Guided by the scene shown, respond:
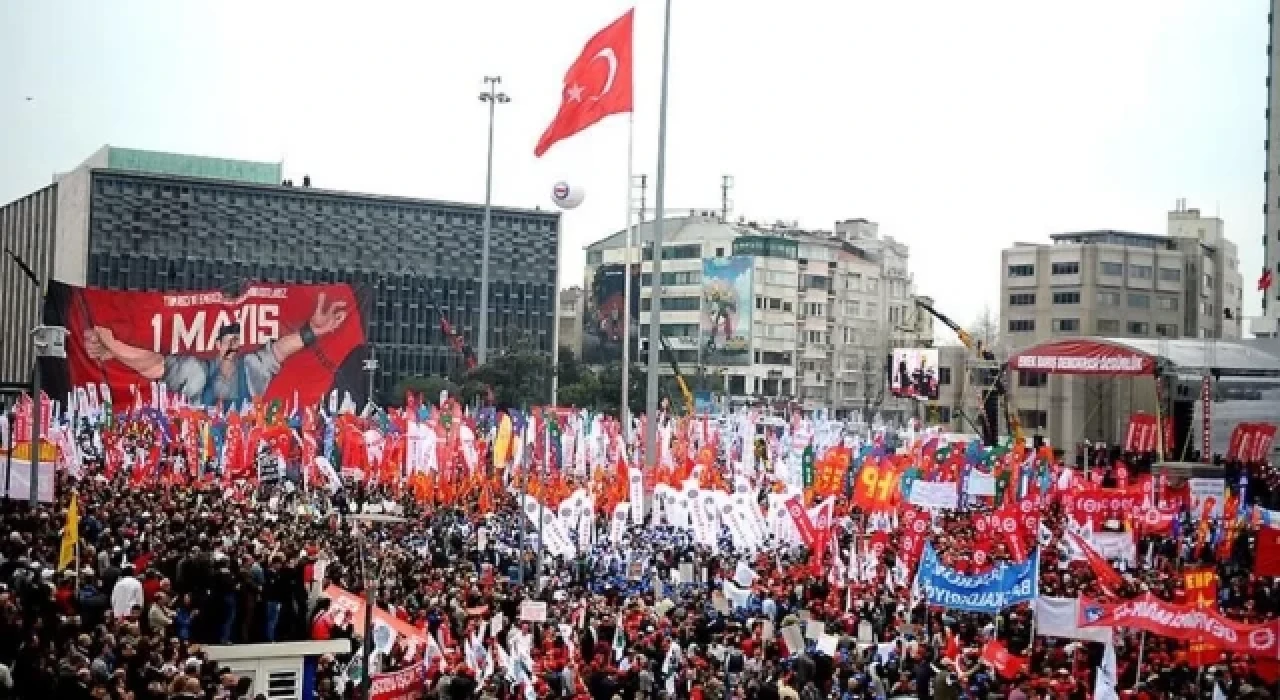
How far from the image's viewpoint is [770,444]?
49375mm

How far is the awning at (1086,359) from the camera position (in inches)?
1820

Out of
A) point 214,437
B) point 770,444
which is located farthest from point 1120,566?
point 770,444

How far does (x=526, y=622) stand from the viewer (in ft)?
61.9

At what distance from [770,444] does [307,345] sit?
2470 centimetres

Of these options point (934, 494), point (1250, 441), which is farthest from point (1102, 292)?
point (934, 494)

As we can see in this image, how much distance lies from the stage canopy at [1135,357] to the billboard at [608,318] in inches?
2243

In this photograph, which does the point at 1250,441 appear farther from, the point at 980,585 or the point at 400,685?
the point at 400,685

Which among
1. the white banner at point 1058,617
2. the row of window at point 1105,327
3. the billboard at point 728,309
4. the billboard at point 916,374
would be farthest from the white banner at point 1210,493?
the billboard at point 728,309

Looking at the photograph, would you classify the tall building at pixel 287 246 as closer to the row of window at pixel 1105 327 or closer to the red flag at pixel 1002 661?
the row of window at pixel 1105 327

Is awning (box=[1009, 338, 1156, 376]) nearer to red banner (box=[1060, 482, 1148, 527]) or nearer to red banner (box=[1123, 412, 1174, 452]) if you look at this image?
red banner (box=[1123, 412, 1174, 452])

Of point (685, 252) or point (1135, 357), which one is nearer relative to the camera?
point (1135, 357)

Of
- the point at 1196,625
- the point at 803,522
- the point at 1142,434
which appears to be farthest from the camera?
the point at 1142,434

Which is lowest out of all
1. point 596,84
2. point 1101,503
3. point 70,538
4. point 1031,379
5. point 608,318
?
point 70,538

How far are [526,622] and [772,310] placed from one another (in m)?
92.0
